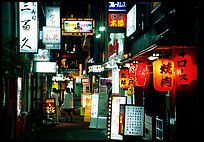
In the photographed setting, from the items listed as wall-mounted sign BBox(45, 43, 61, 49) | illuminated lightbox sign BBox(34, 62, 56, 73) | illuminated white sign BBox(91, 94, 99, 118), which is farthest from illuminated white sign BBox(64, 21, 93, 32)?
illuminated white sign BBox(91, 94, 99, 118)

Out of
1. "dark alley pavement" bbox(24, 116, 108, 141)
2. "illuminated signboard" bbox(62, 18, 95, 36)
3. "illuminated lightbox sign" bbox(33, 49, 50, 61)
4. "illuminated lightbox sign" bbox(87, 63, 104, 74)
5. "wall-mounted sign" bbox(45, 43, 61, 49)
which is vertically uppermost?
"illuminated signboard" bbox(62, 18, 95, 36)

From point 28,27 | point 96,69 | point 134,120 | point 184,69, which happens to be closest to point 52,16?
point 96,69

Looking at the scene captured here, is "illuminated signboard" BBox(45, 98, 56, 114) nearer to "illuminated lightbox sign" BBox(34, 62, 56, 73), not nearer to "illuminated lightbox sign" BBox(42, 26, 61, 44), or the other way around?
"illuminated lightbox sign" BBox(34, 62, 56, 73)

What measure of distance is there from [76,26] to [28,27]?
31.5ft

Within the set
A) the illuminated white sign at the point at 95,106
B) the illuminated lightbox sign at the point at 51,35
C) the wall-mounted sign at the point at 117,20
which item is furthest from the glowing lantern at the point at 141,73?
the illuminated lightbox sign at the point at 51,35

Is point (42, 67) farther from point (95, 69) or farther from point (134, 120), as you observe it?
point (134, 120)

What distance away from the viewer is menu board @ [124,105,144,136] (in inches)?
618

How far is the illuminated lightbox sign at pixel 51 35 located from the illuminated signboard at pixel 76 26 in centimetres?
185

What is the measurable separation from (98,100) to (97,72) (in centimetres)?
819

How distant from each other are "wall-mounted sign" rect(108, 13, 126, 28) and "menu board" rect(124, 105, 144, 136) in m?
7.60

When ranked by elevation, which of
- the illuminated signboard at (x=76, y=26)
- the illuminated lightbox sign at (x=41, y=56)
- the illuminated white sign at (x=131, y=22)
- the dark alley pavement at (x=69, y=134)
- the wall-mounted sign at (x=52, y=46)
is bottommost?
the dark alley pavement at (x=69, y=134)

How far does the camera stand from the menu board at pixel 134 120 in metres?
15.7

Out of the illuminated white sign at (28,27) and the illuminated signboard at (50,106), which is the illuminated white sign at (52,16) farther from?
the illuminated white sign at (28,27)

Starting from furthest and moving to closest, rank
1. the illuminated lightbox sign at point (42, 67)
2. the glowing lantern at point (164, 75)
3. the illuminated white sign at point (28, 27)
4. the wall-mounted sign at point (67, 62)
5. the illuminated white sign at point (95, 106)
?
the wall-mounted sign at point (67, 62) → the illuminated lightbox sign at point (42, 67) → the illuminated white sign at point (95, 106) → the illuminated white sign at point (28, 27) → the glowing lantern at point (164, 75)
